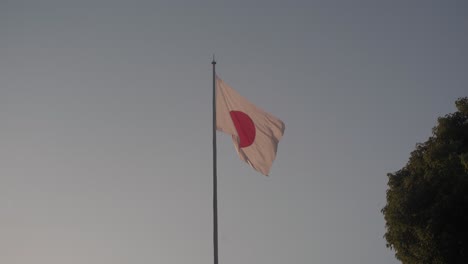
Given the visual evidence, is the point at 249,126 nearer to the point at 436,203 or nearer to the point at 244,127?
the point at 244,127

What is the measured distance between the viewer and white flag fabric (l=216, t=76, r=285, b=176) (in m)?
17.6

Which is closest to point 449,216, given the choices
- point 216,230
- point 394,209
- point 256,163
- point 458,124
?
point 394,209

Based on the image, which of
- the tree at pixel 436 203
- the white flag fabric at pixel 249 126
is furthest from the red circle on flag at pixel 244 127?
the tree at pixel 436 203

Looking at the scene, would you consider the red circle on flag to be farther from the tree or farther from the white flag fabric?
the tree

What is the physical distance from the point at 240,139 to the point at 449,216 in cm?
1122

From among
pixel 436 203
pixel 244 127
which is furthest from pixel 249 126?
pixel 436 203

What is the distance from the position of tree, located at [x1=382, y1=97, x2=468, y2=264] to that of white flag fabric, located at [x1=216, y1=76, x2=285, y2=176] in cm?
948

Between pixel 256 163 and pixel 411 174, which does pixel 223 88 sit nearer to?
pixel 256 163

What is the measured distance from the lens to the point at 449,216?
23547 millimetres

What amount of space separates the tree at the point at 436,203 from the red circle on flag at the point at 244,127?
33.2 feet

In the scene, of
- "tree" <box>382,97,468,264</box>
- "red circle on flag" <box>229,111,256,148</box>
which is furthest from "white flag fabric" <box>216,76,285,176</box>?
"tree" <box>382,97,468,264</box>

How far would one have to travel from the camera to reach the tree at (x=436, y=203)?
2320 cm

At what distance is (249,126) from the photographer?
17.7m

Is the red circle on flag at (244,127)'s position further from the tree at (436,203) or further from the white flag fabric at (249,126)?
the tree at (436,203)
